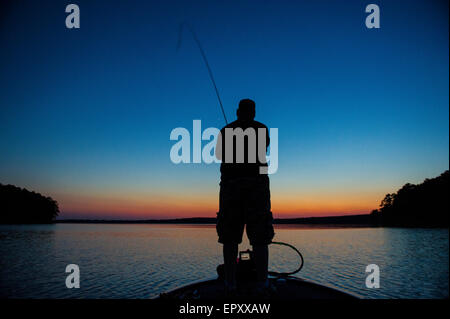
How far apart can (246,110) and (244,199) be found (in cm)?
126

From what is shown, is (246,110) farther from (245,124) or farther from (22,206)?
(22,206)

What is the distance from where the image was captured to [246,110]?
3.68 metres

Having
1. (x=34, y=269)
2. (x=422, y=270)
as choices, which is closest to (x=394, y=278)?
(x=422, y=270)

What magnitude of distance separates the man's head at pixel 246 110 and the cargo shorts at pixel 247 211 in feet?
2.97

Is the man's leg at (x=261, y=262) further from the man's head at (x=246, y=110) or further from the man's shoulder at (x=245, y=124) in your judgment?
the man's head at (x=246, y=110)

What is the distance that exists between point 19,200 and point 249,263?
535ft

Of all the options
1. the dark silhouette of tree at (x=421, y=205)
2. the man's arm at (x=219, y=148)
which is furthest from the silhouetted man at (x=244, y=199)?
the dark silhouette of tree at (x=421, y=205)

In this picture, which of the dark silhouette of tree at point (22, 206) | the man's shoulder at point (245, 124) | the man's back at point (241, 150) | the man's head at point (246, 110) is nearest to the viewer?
the man's back at point (241, 150)

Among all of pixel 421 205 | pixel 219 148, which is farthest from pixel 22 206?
pixel 421 205

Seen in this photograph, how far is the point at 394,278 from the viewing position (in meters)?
12.7

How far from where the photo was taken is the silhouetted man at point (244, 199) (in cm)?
323

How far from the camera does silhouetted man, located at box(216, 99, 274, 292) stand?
3.23 m
